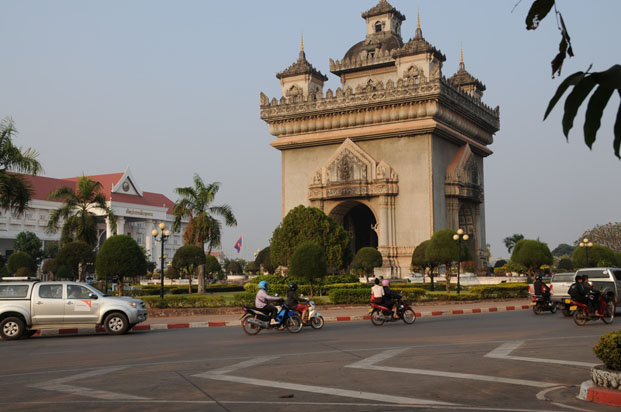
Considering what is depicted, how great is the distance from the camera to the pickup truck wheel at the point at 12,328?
1702 centimetres

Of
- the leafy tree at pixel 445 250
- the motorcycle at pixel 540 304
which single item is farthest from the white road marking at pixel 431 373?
the leafy tree at pixel 445 250

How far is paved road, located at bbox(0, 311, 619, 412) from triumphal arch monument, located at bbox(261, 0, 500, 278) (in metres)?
29.2

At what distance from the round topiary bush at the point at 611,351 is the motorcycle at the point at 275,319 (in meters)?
10.2

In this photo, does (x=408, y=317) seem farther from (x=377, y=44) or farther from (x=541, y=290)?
(x=377, y=44)

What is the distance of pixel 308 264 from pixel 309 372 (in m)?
21.1

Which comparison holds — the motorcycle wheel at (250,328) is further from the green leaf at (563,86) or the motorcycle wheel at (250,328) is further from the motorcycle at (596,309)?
the green leaf at (563,86)

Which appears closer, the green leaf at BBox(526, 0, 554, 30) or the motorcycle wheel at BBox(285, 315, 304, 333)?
the green leaf at BBox(526, 0, 554, 30)

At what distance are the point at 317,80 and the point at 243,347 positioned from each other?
40755 mm

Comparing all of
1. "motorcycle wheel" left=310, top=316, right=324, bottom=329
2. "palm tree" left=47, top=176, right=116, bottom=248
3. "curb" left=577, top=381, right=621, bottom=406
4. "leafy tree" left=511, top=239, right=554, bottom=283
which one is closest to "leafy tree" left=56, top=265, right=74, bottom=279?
"palm tree" left=47, top=176, right=116, bottom=248

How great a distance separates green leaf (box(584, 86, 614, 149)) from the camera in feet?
12.4

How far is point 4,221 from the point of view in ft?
323

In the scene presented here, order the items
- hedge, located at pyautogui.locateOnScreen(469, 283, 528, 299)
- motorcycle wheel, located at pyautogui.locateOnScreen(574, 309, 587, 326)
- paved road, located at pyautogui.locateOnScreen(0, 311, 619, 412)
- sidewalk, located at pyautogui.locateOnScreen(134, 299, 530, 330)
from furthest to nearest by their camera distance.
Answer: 1. hedge, located at pyautogui.locateOnScreen(469, 283, 528, 299)
2. sidewalk, located at pyautogui.locateOnScreen(134, 299, 530, 330)
3. motorcycle wheel, located at pyautogui.locateOnScreen(574, 309, 587, 326)
4. paved road, located at pyautogui.locateOnScreen(0, 311, 619, 412)

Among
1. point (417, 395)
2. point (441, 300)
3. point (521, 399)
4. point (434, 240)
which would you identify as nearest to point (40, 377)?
point (417, 395)

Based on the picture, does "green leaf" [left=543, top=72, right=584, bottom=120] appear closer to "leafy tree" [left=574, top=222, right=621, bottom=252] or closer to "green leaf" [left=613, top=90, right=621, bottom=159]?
"green leaf" [left=613, top=90, right=621, bottom=159]
